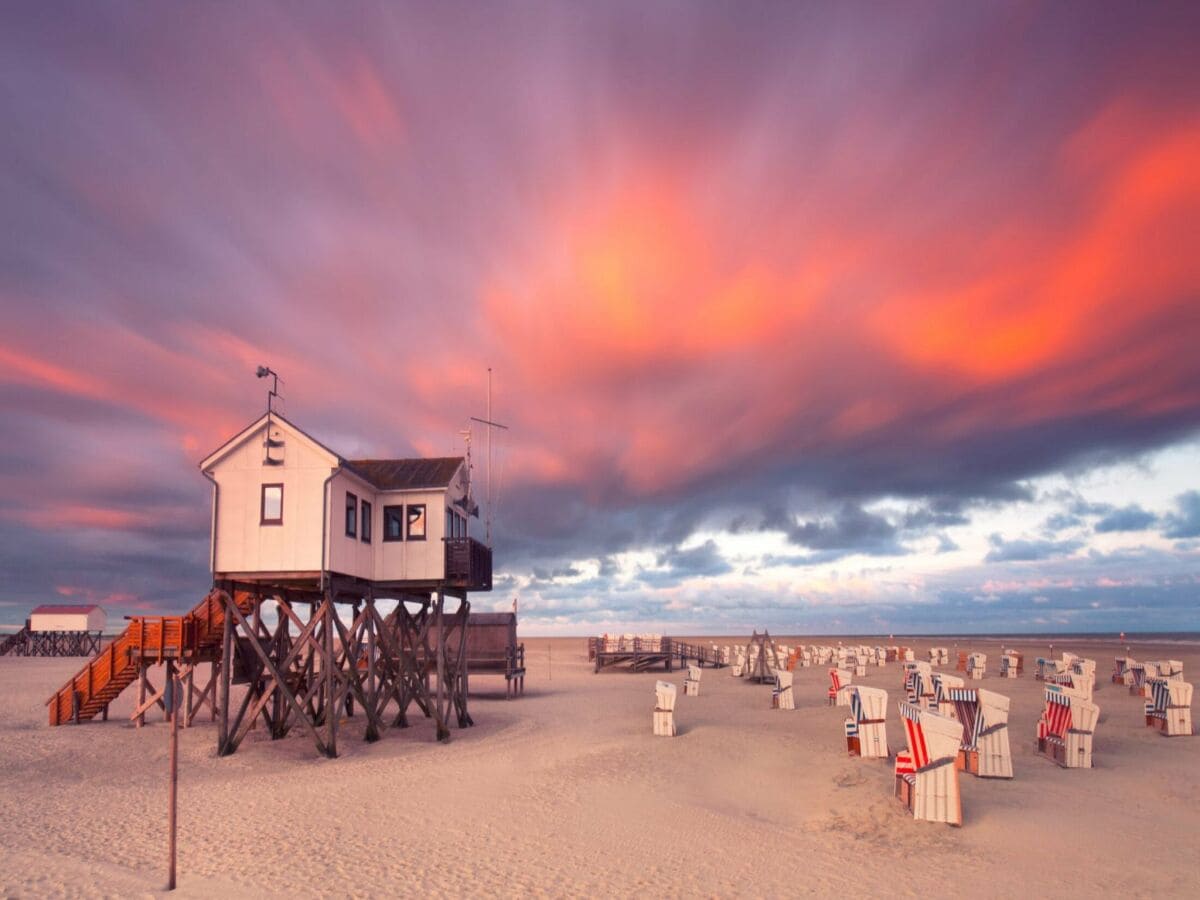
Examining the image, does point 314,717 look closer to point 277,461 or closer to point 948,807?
point 277,461

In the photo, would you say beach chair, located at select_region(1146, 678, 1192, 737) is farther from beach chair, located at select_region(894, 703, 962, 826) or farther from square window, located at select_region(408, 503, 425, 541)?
square window, located at select_region(408, 503, 425, 541)

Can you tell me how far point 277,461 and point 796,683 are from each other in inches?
1174

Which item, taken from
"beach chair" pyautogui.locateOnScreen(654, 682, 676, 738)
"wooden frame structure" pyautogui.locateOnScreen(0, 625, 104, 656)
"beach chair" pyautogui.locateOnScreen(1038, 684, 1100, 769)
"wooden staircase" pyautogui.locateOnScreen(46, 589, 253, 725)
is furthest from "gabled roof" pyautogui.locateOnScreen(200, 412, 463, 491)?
"wooden frame structure" pyautogui.locateOnScreen(0, 625, 104, 656)

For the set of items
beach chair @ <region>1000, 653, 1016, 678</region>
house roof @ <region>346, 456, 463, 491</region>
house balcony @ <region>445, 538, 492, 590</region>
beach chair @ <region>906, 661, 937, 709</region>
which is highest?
house roof @ <region>346, 456, 463, 491</region>

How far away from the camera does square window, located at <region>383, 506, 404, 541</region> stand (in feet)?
85.5

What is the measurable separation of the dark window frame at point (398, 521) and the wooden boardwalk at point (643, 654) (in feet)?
111

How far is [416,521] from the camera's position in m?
26.1

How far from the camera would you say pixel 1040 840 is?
479 inches

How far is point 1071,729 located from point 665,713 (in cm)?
1006

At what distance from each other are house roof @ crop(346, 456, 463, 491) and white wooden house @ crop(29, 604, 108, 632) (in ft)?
236

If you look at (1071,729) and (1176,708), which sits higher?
(1071,729)

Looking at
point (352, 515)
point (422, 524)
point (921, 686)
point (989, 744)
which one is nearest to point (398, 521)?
point (422, 524)

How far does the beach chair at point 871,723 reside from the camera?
18375mm

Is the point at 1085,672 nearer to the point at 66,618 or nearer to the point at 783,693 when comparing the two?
the point at 783,693
